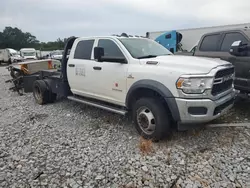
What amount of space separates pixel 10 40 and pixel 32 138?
233ft

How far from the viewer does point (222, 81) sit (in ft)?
12.7

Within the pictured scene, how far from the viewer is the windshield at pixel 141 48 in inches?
180

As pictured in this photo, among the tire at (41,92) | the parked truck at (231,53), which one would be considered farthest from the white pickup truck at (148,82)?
the tire at (41,92)

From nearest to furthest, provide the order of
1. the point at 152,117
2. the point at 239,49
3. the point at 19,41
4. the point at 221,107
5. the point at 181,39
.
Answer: the point at 221,107 → the point at 152,117 → the point at 239,49 → the point at 181,39 → the point at 19,41

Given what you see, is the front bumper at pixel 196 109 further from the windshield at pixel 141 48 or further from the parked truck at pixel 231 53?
the parked truck at pixel 231 53

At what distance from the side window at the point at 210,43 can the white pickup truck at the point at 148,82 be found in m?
1.70

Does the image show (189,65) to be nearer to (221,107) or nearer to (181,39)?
(221,107)

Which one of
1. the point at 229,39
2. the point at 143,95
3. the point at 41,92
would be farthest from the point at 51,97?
the point at 229,39

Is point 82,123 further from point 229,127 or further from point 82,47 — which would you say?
point 229,127

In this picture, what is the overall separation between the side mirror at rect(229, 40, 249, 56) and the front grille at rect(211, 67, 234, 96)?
3.36ft

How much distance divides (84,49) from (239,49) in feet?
11.6

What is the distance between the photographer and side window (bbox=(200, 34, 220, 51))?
6023 mm

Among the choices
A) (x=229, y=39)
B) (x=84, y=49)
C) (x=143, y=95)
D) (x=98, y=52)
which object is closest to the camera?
(x=143, y=95)

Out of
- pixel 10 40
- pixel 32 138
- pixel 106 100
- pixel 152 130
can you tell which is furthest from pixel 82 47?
pixel 10 40
